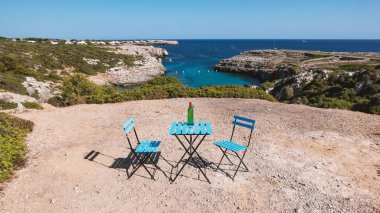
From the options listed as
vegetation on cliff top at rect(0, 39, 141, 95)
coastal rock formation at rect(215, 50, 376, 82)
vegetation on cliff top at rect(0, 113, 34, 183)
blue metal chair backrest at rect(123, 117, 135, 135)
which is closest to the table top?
blue metal chair backrest at rect(123, 117, 135, 135)

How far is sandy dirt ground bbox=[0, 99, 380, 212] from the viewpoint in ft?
18.9

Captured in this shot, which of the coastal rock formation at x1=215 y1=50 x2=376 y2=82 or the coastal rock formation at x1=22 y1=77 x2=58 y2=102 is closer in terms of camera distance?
the coastal rock formation at x1=22 y1=77 x2=58 y2=102

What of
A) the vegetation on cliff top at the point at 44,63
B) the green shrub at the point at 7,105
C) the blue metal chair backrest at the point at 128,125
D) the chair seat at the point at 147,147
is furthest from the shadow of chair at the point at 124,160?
the vegetation on cliff top at the point at 44,63

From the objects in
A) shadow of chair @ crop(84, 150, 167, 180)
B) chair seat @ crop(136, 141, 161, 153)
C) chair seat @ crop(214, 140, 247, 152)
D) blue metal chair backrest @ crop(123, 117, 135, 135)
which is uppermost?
blue metal chair backrest @ crop(123, 117, 135, 135)

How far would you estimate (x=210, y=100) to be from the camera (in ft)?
51.3

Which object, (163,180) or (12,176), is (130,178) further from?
(12,176)

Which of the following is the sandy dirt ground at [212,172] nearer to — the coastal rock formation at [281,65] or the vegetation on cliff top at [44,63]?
the vegetation on cliff top at [44,63]

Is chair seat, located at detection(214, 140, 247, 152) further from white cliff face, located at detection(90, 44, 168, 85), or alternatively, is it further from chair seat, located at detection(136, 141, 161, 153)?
white cliff face, located at detection(90, 44, 168, 85)

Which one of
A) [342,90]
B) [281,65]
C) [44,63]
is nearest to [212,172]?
[342,90]

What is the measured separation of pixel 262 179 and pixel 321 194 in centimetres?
131

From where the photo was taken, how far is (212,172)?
7047 millimetres

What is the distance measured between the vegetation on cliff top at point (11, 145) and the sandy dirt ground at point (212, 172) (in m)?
0.27

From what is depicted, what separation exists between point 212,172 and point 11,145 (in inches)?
228

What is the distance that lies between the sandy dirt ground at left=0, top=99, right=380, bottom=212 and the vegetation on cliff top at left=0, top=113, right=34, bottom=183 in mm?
266
